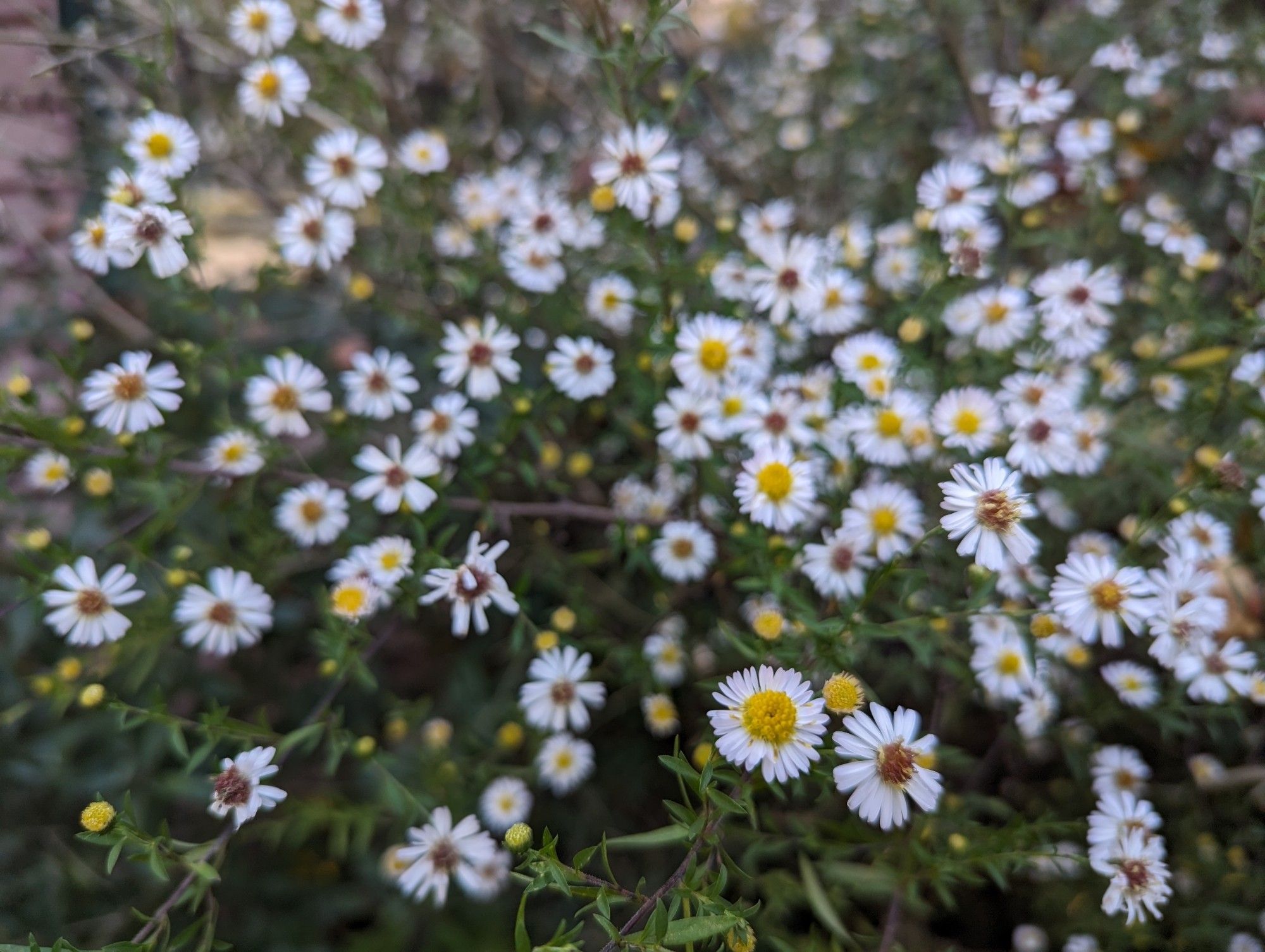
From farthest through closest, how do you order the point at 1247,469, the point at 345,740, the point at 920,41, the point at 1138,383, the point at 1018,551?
the point at 920,41 < the point at 1138,383 < the point at 1247,469 < the point at 345,740 < the point at 1018,551

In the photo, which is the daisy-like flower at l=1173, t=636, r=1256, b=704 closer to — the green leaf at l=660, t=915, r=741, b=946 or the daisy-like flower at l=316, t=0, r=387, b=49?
the green leaf at l=660, t=915, r=741, b=946

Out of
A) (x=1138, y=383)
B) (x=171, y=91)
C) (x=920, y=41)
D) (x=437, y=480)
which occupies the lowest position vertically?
(x=437, y=480)

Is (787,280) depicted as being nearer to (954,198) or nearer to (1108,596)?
(954,198)

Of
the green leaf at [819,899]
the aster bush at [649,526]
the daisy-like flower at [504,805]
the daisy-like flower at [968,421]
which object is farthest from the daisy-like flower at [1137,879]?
the daisy-like flower at [504,805]

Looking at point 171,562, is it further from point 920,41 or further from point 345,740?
point 920,41

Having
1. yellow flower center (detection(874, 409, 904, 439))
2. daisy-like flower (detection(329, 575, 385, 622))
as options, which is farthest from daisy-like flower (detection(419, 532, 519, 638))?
yellow flower center (detection(874, 409, 904, 439))

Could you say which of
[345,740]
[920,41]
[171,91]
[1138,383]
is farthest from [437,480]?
[920,41]

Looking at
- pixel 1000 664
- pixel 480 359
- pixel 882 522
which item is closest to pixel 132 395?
pixel 480 359
